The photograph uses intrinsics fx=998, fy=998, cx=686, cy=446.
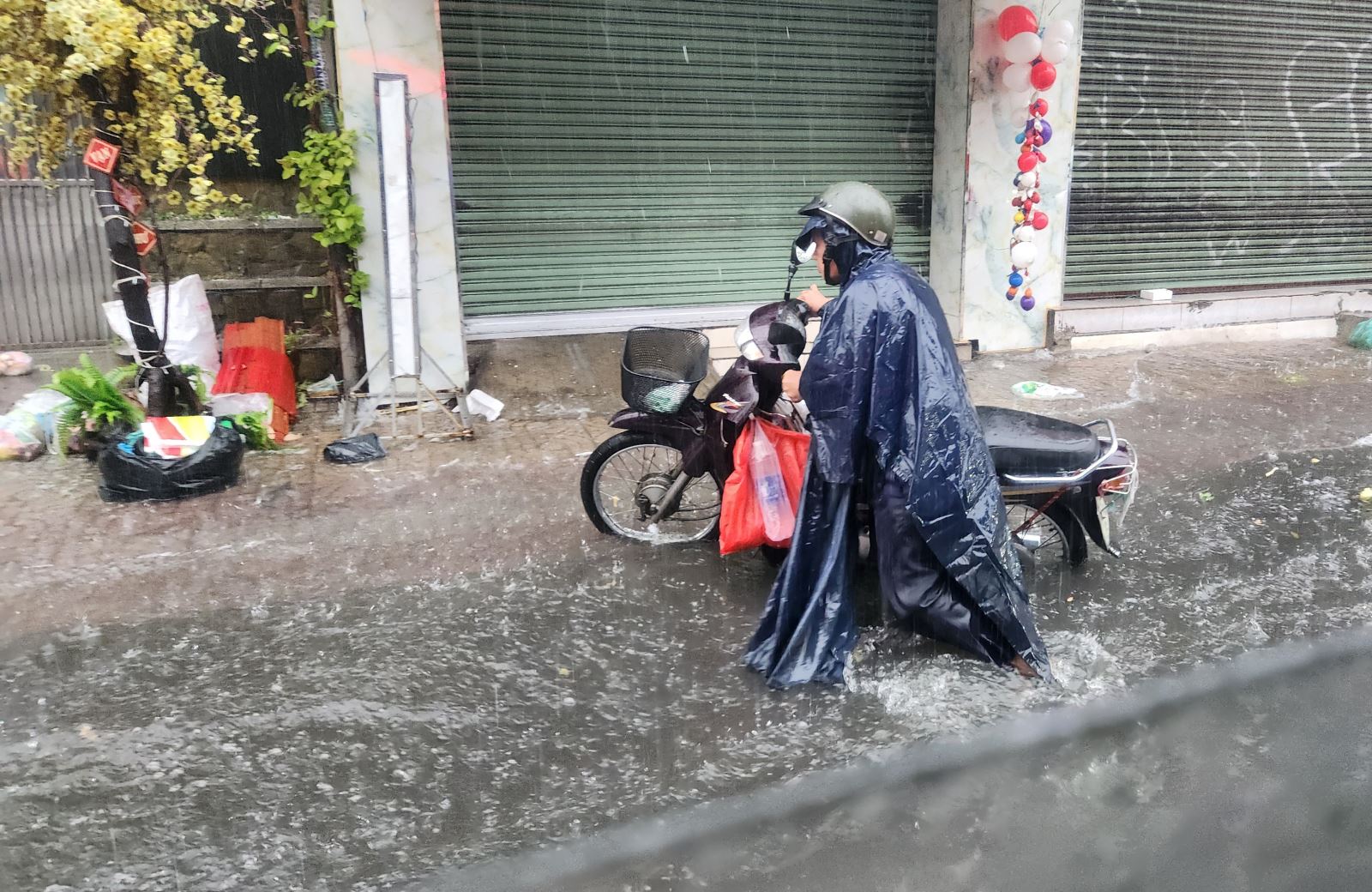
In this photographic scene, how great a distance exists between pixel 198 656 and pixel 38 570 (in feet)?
4.63

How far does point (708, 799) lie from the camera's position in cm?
316

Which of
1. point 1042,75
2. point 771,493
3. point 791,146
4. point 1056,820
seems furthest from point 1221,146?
point 1056,820

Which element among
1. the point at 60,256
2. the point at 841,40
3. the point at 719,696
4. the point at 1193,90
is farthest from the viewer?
the point at 1193,90

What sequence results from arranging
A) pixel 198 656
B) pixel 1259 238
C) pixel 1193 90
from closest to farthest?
pixel 198 656 < pixel 1193 90 < pixel 1259 238

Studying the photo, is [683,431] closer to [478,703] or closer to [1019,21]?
[478,703]

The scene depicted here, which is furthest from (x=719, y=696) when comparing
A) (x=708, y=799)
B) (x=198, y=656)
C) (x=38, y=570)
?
(x=38, y=570)

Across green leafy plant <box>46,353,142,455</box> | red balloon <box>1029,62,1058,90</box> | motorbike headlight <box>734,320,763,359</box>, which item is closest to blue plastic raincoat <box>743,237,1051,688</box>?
motorbike headlight <box>734,320,763,359</box>

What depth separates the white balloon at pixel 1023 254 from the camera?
878 centimetres

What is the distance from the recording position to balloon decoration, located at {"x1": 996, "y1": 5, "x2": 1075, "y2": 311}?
8.41 m

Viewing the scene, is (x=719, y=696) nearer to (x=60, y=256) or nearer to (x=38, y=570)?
(x=38, y=570)

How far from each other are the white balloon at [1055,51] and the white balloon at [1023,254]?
1575 mm

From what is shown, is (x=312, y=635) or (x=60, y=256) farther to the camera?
(x=60, y=256)

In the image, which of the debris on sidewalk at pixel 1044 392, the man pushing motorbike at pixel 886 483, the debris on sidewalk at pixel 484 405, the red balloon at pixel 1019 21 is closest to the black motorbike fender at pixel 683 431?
the man pushing motorbike at pixel 886 483

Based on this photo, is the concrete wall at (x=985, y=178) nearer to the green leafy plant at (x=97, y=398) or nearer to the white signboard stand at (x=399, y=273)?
the white signboard stand at (x=399, y=273)
